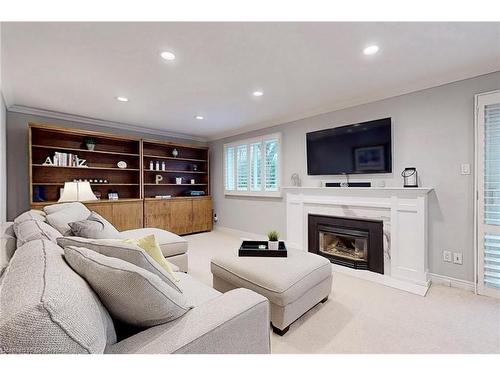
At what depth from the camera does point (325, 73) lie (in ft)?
8.37

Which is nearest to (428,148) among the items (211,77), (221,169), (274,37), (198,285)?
(274,37)

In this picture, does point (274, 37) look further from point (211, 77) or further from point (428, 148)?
point (428, 148)

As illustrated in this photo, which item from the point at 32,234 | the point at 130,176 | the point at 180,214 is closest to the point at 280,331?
the point at 32,234

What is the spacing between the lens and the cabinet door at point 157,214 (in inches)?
184

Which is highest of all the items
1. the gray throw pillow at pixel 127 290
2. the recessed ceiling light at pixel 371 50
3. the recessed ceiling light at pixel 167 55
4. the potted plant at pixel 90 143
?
the recessed ceiling light at pixel 167 55

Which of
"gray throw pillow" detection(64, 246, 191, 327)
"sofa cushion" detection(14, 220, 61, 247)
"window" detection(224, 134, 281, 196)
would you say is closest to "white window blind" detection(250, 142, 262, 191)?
"window" detection(224, 134, 281, 196)

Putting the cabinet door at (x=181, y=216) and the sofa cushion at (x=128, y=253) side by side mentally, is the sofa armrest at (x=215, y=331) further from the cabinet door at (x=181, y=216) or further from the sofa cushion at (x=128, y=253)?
the cabinet door at (x=181, y=216)

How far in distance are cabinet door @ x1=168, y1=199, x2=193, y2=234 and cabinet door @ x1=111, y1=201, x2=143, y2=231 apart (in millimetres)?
647

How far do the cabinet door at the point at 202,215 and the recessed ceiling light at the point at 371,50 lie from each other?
4.25m

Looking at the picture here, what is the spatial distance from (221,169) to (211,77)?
3121mm

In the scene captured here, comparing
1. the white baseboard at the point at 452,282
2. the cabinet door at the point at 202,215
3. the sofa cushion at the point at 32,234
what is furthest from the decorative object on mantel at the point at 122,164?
the white baseboard at the point at 452,282

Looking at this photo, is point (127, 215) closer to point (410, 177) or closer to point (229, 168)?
point (229, 168)

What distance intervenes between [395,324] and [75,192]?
348cm
